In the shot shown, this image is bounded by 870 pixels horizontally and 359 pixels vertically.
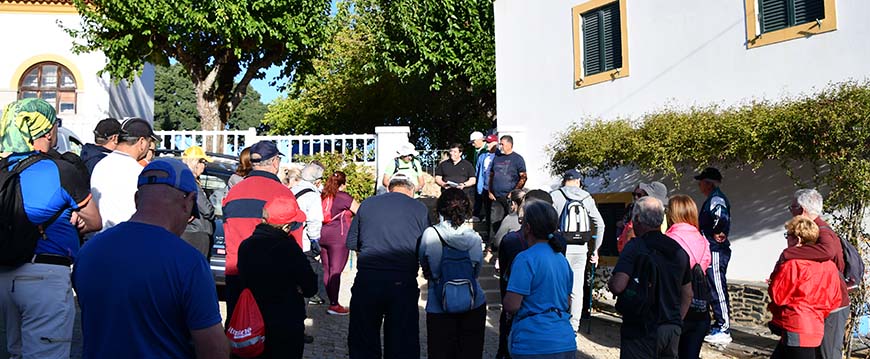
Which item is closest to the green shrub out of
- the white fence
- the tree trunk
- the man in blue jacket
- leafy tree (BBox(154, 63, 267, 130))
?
the white fence

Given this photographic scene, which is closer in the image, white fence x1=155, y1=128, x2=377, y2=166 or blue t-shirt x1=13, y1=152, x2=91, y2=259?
blue t-shirt x1=13, y1=152, x2=91, y2=259

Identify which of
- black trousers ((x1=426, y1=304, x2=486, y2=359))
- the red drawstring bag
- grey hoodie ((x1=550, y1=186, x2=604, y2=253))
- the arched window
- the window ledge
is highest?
the arched window

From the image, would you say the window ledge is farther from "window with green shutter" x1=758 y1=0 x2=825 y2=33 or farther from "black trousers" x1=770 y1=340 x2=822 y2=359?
"black trousers" x1=770 y1=340 x2=822 y2=359

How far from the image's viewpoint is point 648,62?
1156 cm

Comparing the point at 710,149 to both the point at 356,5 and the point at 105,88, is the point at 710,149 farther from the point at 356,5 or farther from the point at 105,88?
the point at 356,5

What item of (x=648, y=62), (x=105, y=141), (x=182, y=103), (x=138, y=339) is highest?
(x=182, y=103)

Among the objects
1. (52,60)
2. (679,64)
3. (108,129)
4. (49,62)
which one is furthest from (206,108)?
(108,129)

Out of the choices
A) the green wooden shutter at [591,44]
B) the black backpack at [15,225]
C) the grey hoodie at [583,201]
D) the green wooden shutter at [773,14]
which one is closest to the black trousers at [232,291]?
the black backpack at [15,225]

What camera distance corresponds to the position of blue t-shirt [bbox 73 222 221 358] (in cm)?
251

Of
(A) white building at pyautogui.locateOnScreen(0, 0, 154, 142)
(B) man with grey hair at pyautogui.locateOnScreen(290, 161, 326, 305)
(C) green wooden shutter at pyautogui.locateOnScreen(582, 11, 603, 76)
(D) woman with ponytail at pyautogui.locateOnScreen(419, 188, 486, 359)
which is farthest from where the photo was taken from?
(A) white building at pyautogui.locateOnScreen(0, 0, 154, 142)

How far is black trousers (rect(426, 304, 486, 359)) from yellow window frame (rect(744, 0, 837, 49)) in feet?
21.7

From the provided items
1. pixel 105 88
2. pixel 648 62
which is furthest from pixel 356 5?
pixel 648 62

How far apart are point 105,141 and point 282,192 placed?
1.30m

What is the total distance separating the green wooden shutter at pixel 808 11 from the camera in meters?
9.15
